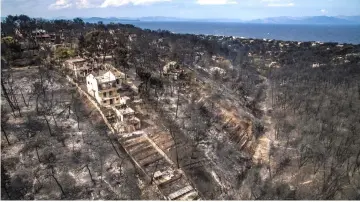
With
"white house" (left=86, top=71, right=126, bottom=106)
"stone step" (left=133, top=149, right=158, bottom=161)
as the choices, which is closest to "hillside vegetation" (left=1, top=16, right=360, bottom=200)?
"stone step" (left=133, top=149, right=158, bottom=161)

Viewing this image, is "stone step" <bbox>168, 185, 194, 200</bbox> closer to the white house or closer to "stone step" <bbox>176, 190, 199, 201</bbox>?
"stone step" <bbox>176, 190, 199, 201</bbox>

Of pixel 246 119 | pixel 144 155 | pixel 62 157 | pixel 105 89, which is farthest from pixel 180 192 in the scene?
pixel 246 119

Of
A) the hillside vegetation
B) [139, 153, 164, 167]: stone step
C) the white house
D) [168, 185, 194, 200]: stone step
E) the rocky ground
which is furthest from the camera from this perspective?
the white house

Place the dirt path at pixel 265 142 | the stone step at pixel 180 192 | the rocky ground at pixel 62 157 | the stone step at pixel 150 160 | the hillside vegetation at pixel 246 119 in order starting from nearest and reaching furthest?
1. the stone step at pixel 180 192
2. the rocky ground at pixel 62 157
3. the stone step at pixel 150 160
4. the hillside vegetation at pixel 246 119
5. the dirt path at pixel 265 142

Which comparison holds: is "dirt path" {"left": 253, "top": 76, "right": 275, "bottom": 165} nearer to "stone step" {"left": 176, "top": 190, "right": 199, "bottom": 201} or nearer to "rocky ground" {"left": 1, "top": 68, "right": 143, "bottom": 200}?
"stone step" {"left": 176, "top": 190, "right": 199, "bottom": 201}

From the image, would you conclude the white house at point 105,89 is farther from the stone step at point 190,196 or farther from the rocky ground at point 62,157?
the stone step at point 190,196

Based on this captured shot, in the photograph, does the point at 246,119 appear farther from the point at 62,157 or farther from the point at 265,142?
the point at 62,157

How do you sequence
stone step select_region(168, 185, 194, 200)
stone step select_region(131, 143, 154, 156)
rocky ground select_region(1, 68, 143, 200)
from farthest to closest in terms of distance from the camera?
stone step select_region(131, 143, 154, 156) → rocky ground select_region(1, 68, 143, 200) → stone step select_region(168, 185, 194, 200)

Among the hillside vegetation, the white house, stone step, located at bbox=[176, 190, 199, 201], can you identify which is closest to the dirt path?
the hillside vegetation

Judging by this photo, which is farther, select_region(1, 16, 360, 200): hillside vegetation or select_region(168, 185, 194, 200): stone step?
select_region(1, 16, 360, 200): hillside vegetation

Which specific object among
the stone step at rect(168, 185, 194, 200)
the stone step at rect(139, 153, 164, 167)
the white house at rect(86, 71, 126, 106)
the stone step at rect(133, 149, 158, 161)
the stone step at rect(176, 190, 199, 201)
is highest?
the white house at rect(86, 71, 126, 106)

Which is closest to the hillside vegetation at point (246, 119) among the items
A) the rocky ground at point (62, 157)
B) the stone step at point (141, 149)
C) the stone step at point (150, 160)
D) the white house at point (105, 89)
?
the rocky ground at point (62, 157)

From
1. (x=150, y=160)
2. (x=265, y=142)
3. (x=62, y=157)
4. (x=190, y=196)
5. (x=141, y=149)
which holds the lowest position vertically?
(x=190, y=196)

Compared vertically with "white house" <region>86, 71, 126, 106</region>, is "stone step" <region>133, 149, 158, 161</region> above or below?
below
